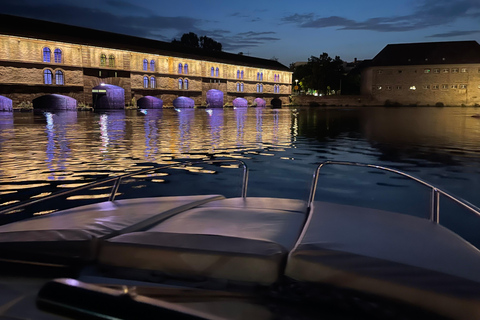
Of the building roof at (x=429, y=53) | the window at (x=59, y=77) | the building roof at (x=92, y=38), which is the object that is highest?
the building roof at (x=429, y=53)

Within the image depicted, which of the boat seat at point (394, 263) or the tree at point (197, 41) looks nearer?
the boat seat at point (394, 263)

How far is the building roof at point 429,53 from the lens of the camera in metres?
78.8

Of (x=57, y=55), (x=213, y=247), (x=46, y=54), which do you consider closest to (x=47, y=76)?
(x=46, y=54)

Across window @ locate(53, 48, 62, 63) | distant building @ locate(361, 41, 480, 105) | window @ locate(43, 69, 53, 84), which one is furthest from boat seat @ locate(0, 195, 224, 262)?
distant building @ locate(361, 41, 480, 105)

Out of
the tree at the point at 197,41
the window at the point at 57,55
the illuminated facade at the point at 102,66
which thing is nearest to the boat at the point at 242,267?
the illuminated facade at the point at 102,66

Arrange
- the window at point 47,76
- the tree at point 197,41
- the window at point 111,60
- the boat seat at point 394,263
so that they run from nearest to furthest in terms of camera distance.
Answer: the boat seat at point 394,263 → the window at point 47,76 → the window at point 111,60 → the tree at point 197,41

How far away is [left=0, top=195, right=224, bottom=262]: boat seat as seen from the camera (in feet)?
9.37

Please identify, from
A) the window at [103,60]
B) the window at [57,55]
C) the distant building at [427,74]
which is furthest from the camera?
the distant building at [427,74]

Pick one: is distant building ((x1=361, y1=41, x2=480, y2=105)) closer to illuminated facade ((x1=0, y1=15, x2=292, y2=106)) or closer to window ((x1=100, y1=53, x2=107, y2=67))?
illuminated facade ((x1=0, y1=15, x2=292, y2=106))

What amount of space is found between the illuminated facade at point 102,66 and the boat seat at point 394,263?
48065 millimetres

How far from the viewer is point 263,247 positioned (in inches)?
98.6

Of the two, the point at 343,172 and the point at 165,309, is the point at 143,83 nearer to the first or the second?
the point at 343,172

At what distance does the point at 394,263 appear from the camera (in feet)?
7.36

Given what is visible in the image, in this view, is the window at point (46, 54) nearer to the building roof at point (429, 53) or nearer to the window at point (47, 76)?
the window at point (47, 76)
